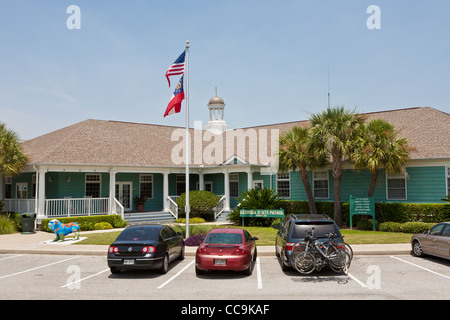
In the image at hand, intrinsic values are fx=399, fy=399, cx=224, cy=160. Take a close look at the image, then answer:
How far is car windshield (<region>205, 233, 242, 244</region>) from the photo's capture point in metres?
11.9

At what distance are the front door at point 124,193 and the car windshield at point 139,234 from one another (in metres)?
16.7

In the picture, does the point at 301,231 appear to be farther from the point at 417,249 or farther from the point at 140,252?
the point at 417,249

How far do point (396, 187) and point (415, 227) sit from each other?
396cm

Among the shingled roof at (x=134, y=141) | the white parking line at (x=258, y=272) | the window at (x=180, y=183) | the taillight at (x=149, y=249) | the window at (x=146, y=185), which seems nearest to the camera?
the white parking line at (x=258, y=272)

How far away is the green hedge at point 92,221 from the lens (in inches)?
912

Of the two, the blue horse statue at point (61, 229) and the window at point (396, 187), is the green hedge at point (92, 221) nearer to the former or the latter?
the blue horse statue at point (61, 229)

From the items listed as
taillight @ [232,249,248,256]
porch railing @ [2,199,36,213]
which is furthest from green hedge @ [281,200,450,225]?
porch railing @ [2,199,36,213]

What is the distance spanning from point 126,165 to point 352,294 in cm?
1997

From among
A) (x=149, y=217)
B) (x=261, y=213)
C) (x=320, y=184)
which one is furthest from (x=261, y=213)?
(x=149, y=217)

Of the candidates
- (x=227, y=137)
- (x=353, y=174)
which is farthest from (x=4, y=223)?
(x=353, y=174)

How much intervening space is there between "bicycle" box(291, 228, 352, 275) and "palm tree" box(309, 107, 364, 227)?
11881 millimetres

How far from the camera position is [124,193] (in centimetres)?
2942

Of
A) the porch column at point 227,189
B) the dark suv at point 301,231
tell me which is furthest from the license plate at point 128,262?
the porch column at point 227,189

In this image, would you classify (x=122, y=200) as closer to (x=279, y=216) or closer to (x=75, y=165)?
A: (x=75, y=165)
